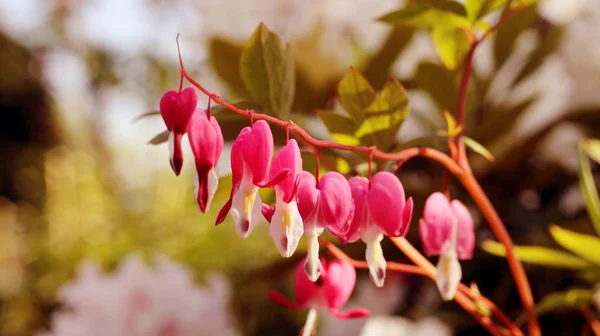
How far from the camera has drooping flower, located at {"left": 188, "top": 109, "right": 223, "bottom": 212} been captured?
0.25 m

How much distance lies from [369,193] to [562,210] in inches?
17.7

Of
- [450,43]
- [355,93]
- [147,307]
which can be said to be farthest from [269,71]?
[147,307]

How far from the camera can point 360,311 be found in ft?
1.11

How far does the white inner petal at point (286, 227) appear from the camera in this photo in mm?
254

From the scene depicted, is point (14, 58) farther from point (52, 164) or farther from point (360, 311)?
point (360, 311)

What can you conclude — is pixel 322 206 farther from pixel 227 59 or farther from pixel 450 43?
pixel 227 59

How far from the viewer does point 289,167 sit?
10.3 inches

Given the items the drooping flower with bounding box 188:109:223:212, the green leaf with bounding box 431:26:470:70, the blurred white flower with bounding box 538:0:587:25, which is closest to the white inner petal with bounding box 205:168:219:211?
the drooping flower with bounding box 188:109:223:212

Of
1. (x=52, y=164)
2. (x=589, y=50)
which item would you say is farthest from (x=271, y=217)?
(x=52, y=164)

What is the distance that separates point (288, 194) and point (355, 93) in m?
0.10

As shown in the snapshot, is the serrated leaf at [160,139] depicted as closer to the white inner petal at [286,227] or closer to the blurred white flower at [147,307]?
the white inner petal at [286,227]

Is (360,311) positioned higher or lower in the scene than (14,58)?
higher

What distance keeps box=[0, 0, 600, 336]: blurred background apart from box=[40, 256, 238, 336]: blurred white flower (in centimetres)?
5

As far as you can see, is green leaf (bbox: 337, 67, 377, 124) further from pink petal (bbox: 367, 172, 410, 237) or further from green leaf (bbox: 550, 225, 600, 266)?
green leaf (bbox: 550, 225, 600, 266)
